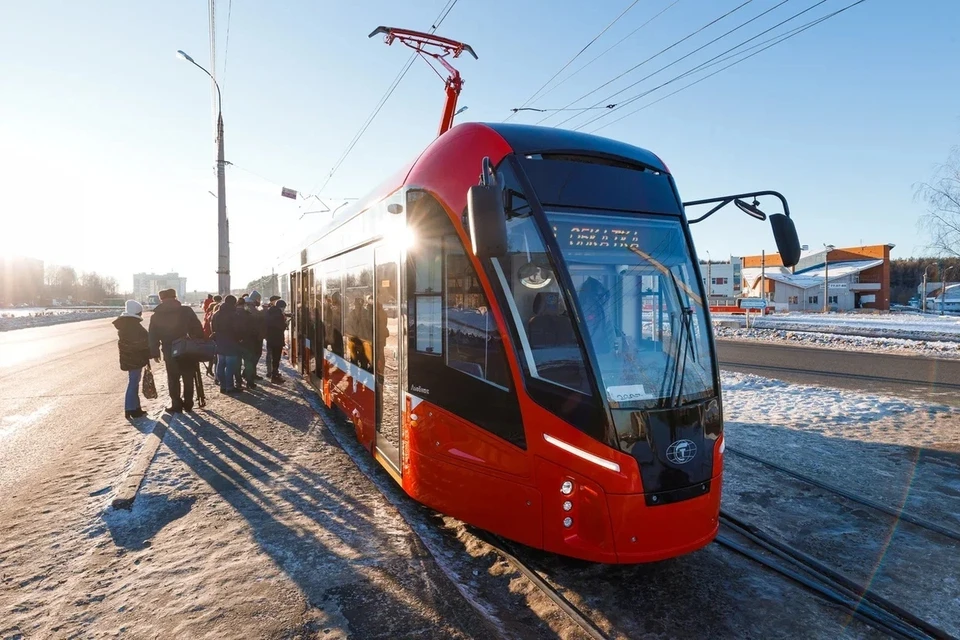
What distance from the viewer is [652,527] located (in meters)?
3.40

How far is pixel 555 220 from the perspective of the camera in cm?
374

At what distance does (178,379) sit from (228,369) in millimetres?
1575

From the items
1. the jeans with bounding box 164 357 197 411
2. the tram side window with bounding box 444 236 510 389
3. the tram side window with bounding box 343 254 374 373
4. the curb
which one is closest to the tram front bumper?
the tram side window with bounding box 444 236 510 389

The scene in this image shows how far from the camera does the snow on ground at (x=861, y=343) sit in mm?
18036

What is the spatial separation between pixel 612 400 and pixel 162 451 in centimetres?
594

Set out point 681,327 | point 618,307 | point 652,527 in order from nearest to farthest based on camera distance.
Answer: point 652,527 → point 618,307 → point 681,327

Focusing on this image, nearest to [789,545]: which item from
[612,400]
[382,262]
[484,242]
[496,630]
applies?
[612,400]

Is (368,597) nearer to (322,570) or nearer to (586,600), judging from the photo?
(322,570)

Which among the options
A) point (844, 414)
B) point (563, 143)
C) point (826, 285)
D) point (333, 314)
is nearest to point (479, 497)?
point (563, 143)

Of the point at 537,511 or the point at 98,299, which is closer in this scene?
the point at 537,511

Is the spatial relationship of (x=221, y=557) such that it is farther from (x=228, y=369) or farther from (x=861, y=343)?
(x=861, y=343)

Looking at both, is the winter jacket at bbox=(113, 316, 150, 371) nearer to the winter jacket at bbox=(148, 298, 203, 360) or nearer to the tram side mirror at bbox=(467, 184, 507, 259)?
the winter jacket at bbox=(148, 298, 203, 360)

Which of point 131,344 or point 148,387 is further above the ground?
point 131,344

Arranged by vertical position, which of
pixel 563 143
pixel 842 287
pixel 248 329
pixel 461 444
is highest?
pixel 563 143
